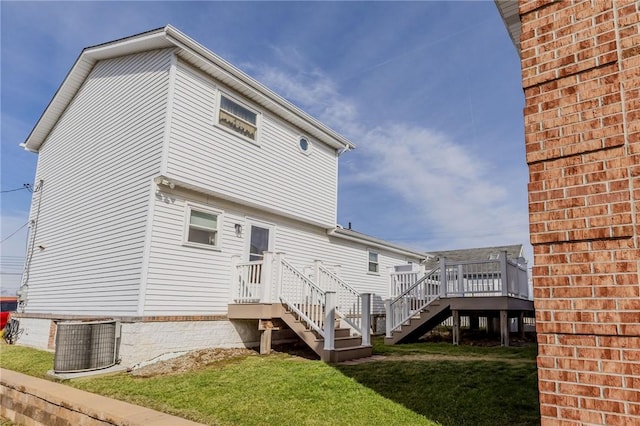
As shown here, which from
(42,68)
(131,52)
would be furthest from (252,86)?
(42,68)

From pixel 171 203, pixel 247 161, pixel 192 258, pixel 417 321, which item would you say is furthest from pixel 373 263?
pixel 171 203

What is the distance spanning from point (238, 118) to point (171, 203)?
3316mm

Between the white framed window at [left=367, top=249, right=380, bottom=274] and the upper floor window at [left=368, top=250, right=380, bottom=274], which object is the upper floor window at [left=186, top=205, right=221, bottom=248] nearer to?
the white framed window at [left=367, top=249, right=380, bottom=274]

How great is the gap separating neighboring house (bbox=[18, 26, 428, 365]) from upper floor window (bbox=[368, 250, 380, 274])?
3.38m

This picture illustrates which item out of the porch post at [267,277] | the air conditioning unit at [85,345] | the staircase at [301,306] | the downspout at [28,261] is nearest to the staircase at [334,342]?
the staircase at [301,306]

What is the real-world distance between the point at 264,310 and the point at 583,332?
738 centimetres

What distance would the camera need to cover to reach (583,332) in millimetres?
2326

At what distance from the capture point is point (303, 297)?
29.5ft

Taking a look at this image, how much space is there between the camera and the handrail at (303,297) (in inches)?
342

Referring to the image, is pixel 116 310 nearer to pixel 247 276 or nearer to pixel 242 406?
pixel 247 276

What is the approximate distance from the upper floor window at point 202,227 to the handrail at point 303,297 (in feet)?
6.32

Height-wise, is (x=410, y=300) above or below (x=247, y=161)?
below

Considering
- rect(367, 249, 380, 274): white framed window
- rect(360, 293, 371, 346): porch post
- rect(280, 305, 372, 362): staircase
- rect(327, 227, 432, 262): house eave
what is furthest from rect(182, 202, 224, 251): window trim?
rect(367, 249, 380, 274): white framed window

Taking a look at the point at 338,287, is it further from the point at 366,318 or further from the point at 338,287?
the point at 366,318
